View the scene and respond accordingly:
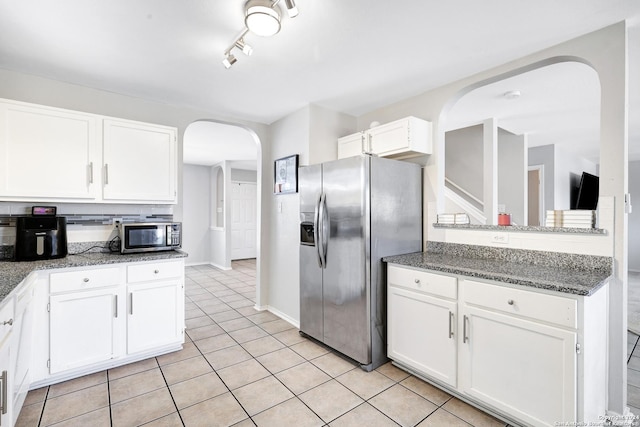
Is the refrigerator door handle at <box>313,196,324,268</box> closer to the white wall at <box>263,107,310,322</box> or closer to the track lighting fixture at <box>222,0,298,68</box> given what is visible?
the white wall at <box>263,107,310,322</box>

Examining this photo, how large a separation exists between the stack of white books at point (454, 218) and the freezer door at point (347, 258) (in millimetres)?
811

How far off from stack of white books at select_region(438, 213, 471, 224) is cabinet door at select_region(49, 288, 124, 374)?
2.79 m

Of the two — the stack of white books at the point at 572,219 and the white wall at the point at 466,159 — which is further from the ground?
the white wall at the point at 466,159

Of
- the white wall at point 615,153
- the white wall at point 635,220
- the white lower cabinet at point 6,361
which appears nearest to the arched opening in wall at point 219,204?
the white lower cabinet at point 6,361

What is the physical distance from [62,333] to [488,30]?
11.7 ft

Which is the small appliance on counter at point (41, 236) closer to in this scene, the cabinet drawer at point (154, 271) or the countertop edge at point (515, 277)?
the cabinet drawer at point (154, 271)

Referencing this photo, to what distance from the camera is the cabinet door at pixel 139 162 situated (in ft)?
8.73

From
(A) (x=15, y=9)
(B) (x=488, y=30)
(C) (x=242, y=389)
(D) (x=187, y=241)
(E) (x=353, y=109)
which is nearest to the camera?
(A) (x=15, y=9)

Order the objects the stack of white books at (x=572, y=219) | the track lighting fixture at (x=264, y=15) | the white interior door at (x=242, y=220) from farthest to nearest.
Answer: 1. the white interior door at (x=242, y=220)
2. the stack of white books at (x=572, y=219)
3. the track lighting fixture at (x=264, y=15)

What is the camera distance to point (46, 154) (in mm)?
2404

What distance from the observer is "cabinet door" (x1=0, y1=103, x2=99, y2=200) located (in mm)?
2273

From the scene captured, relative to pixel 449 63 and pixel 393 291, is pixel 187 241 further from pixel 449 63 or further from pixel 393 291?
pixel 449 63

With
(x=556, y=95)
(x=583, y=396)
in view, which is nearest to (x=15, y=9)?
(x=583, y=396)

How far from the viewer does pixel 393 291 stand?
241cm
